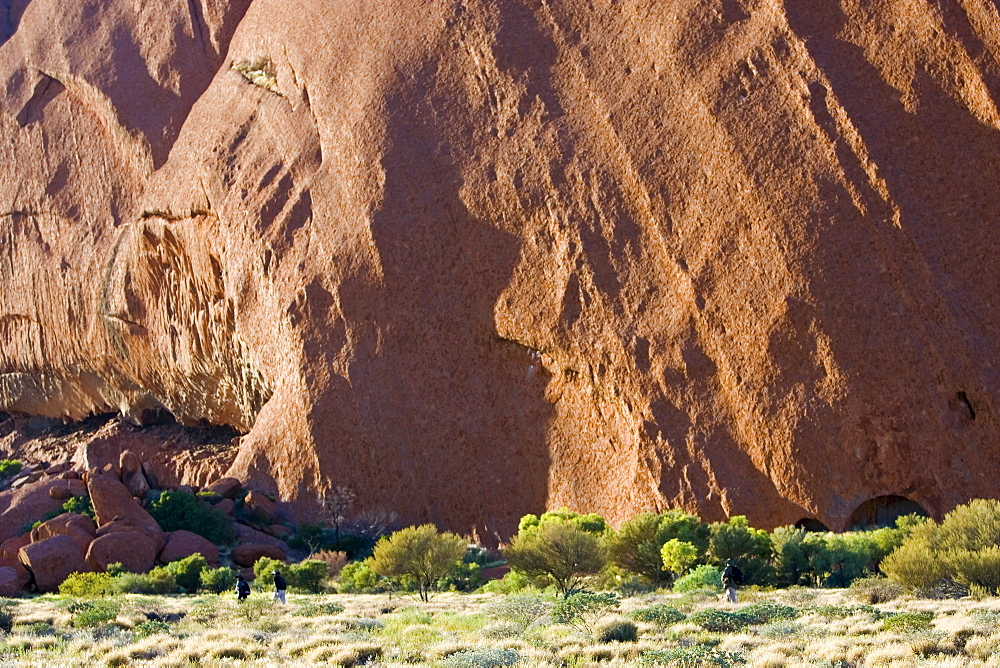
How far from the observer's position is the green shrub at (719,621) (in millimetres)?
14016

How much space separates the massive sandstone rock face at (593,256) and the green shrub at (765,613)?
33.2 ft

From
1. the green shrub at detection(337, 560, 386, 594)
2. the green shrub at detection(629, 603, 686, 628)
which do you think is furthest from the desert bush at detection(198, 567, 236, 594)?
the green shrub at detection(629, 603, 686, 628)

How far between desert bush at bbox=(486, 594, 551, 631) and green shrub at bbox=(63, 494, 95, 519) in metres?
15.3

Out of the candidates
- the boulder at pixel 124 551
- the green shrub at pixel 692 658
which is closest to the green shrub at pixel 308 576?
the boulder at pixel 124 551

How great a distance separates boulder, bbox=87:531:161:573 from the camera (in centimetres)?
2598

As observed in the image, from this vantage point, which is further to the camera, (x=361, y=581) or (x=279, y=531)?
(x=279, y=531)

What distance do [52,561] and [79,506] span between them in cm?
472

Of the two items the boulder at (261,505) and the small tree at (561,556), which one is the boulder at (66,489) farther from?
the small tree at (561,556)

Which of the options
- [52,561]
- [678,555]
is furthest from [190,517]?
[678,555]

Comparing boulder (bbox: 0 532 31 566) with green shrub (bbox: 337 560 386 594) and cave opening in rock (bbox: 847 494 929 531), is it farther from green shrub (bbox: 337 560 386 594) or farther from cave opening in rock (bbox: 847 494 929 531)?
cave opening in rock (bbox: 847 494 929 531)

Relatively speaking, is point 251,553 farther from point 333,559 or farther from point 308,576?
point 308,576

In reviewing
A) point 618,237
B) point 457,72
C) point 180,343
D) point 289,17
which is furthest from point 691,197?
point 180,343

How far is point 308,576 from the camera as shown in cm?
2441

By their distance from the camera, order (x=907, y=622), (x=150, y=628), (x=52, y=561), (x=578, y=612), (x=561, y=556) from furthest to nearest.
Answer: (x=52, y=561)
(x=561, y=556)
(x=150, y=628)
(x=578, y=612)
(x=907, y=622)
